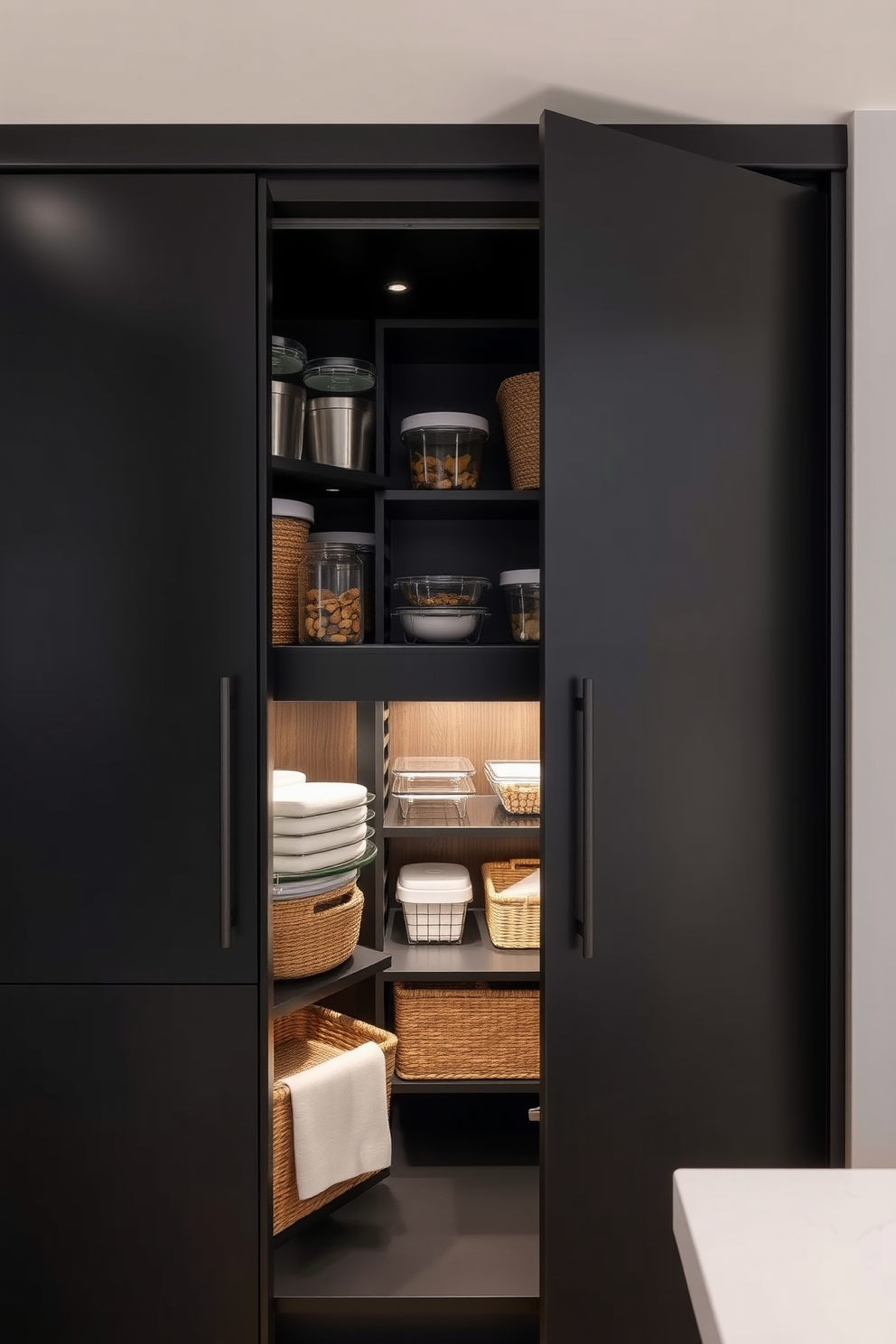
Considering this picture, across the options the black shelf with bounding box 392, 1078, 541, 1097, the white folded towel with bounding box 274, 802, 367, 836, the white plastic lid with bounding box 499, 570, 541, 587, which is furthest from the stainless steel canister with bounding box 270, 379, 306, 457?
the black shelf with bounding box 392, 1078, 541, 1097

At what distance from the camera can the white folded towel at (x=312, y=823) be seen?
175cm

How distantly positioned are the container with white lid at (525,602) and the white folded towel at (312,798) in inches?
19.0

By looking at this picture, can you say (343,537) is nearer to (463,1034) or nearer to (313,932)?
(313,932)

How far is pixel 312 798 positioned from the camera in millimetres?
1776

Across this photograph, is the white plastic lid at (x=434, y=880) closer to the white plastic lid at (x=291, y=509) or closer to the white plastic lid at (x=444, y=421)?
the white plastic lid at (x=291, y=509)

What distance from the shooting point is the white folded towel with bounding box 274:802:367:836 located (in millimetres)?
1749

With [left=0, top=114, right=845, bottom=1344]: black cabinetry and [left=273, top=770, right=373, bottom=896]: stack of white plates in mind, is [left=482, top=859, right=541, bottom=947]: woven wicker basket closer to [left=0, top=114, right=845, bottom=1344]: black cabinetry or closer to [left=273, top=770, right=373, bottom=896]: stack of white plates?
[left=273, top=770, right=373, bottom=896]: stack of white plates

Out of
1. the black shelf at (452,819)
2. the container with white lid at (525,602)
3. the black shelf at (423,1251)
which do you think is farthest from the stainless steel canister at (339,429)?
the black shelf at (423,1251)

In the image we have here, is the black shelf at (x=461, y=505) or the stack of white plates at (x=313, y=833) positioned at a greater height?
the black shelf at (x=461, y=505)

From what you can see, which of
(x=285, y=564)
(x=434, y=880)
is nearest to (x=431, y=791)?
(x=434, y=880)
